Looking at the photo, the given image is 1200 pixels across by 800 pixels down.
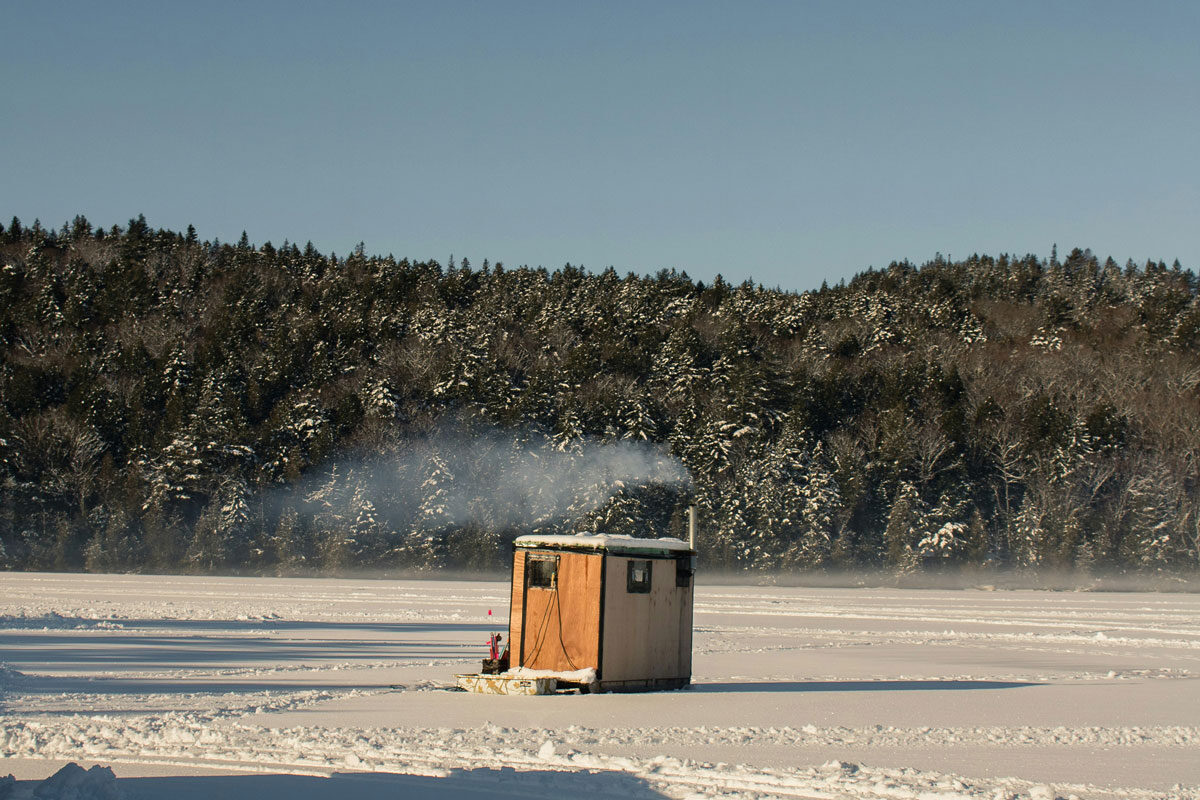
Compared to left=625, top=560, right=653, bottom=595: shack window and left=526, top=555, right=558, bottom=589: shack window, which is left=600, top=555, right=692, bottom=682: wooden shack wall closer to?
left=625, top=560, right=653, bottom=595: shack window

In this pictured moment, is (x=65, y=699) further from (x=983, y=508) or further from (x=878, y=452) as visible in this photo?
(x=983, y=508)

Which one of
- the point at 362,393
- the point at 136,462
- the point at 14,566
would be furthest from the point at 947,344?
the point at 14,566

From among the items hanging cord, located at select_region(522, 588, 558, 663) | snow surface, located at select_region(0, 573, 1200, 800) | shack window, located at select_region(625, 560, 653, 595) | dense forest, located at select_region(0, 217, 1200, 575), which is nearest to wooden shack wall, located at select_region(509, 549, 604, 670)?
hanging cord, located at select_region(522, 588, 558, 663)

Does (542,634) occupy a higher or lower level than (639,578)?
lower

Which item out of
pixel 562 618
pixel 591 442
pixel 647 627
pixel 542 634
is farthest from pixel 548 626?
pixel 591 442

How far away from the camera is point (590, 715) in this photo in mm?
13008

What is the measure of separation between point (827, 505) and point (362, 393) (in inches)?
1215

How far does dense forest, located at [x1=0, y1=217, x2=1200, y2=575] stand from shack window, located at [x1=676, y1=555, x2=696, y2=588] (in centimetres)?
3014

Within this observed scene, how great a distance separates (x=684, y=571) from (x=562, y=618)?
2094 millimetres

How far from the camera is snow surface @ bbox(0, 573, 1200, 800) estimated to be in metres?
9.32

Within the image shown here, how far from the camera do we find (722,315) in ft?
312

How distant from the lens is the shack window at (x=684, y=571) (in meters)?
16.4

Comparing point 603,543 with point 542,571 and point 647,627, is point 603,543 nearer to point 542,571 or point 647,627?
point 542,571

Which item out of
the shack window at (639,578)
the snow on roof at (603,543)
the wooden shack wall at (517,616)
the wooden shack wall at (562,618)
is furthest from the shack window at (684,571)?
the wooden shack wall at (517,616)
